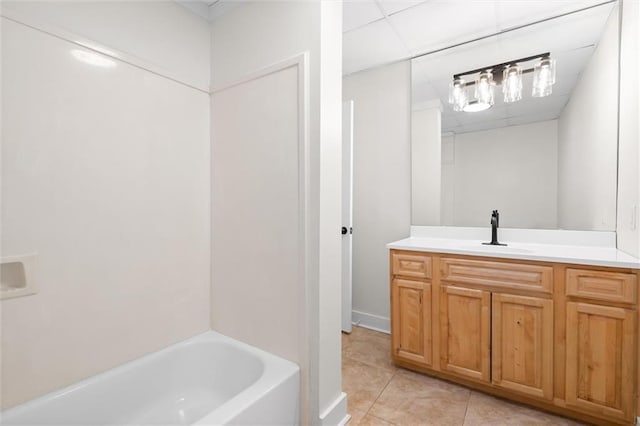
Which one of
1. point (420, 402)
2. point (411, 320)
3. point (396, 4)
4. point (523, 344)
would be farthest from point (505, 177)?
point (420, 402)

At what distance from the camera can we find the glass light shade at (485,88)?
90.1 inches

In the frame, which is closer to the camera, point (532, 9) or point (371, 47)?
point (532, 9)

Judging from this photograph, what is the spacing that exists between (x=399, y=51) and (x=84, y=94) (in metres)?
2.24

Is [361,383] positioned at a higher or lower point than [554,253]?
lower

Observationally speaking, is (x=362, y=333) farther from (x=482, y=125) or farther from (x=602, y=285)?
(x=482, y=125)

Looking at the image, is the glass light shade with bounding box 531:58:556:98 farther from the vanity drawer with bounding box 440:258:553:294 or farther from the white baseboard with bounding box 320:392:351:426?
the white baseboard with bounding box 320:392:351:426

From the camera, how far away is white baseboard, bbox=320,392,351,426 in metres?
1.50

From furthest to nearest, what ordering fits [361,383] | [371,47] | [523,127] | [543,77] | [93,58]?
[371,47] → [523,127] → [543,77] → [361,383] → [93,58]

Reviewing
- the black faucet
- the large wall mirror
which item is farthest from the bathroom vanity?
the large wall mirror

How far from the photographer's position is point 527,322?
65.5 inches

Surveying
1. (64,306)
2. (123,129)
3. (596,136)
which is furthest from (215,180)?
(596,136)

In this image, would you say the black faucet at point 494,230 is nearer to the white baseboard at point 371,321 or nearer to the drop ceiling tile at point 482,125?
the drop ceiling tile at point 482,125

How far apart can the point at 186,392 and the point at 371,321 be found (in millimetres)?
1732

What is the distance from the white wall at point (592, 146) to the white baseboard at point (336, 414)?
1885 millimetres
